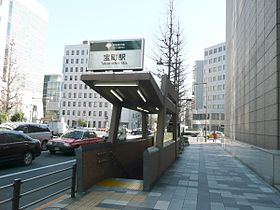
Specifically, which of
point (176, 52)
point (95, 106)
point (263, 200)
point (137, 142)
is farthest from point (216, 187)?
point (95, 106)

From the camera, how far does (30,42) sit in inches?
3310

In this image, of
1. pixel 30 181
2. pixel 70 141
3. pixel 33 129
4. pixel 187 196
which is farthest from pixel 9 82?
pixel 187 196

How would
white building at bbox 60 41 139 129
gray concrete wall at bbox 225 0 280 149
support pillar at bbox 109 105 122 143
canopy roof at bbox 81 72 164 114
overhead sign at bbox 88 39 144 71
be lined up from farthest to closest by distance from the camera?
1. white building at bbox 60 41 139 129
2. support pillar at bbox 109 105 122 143
3. gray concrete wall at bbox 225 0 280 149
4. overhead sign at bbox 88 39 144 71
5. canopy roof at bbox 81 72 164 114

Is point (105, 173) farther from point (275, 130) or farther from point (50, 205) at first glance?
point (275, 130)

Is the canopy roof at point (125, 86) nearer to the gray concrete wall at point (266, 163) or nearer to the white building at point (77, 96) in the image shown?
the gray concrete wall at point (266, 163)

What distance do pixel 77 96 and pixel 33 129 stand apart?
9515 cm

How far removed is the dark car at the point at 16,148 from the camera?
1156 centimetres

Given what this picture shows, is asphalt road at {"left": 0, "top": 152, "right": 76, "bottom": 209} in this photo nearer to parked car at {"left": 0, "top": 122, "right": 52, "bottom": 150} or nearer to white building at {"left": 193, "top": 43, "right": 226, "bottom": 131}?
parked car at {"left": 0, "top": 122, "right": 52, "bottom": 150}

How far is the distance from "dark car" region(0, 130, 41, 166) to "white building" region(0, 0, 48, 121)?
5535cm

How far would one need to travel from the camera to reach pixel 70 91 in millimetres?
113812

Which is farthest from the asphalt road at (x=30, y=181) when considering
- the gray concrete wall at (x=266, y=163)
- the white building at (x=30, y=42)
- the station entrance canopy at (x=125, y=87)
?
the white building at (x=30, y=42)

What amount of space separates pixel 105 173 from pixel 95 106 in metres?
102

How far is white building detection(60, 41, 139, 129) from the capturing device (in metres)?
110

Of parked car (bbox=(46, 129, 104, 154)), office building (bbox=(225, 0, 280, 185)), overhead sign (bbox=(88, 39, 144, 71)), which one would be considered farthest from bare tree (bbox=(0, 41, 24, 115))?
overhead sign (bbox=(88, 39, 144, 71))
